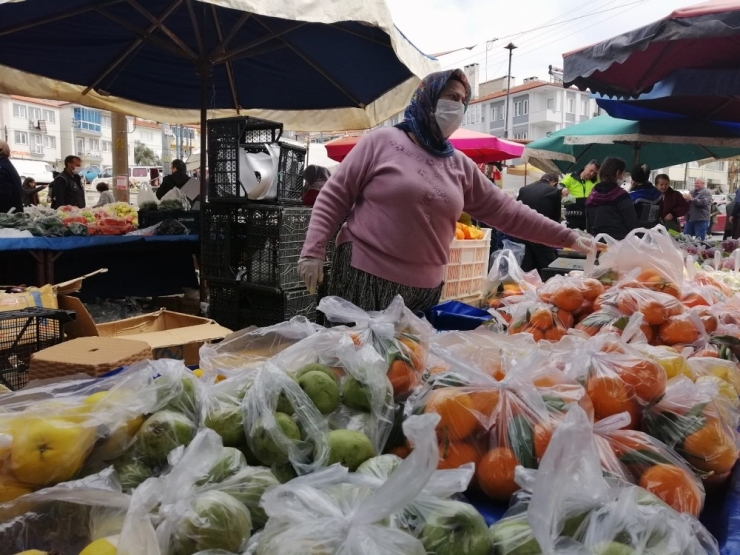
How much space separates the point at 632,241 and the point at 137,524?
2278 mm

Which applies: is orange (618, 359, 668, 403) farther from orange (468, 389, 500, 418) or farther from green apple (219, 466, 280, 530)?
green apple (219, 466, 280, 530)

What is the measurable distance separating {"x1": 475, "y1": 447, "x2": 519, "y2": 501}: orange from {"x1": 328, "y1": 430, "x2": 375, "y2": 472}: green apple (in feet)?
0.72

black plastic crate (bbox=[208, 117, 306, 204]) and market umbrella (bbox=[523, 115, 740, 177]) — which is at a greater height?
market umbrella (bbox=[523, 115, 740, 177])

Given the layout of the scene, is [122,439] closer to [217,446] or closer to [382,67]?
[217,446]

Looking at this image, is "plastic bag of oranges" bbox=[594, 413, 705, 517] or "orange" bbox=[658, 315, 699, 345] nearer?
"plastic bag of oranges" bbox=[594, 413, 705, 517]

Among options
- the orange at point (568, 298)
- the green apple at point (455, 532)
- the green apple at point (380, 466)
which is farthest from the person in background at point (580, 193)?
the green apple at point (455, 532)

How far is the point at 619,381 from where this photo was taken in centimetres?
130

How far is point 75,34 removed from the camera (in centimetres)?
521

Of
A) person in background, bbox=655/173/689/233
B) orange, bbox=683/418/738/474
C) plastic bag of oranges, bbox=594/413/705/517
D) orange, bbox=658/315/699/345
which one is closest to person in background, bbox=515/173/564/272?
person in background, bbox=655/173/689/233

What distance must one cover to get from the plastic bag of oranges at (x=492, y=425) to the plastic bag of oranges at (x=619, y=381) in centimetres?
21

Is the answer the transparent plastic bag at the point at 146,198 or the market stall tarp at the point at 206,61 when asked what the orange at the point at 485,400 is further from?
the transparent plastic bag at the point at 146,198

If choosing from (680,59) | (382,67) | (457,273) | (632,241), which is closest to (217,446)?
(632,241)

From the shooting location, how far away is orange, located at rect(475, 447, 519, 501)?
1.07 metres

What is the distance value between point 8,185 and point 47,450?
22.3ft
